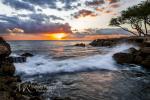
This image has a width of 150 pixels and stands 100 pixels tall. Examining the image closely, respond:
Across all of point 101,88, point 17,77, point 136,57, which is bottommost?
point 101,88

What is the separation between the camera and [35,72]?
69.2 ft

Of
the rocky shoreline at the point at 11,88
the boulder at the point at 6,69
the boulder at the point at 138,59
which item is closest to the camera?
the rocky shoreline at the point at 11,88

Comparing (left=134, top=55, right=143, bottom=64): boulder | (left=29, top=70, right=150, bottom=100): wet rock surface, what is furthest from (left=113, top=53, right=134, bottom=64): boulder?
(left=29, top=70, right=150, bottom=100): wet rock surface

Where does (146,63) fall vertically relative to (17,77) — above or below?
below

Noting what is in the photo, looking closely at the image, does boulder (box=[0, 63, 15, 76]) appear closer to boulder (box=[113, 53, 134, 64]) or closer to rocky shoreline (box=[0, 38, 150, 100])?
rocky shoreline (box=[0, 38, 150, 100])

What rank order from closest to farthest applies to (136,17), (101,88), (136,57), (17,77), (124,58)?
(101,88) → (17,77) → (136,57) → (124,58) → (136,17)

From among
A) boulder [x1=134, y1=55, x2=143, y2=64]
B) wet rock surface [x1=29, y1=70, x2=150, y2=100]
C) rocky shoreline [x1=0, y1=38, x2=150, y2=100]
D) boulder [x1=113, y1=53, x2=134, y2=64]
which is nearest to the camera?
rocky shoreline [x1=0, y1=38, x2=150, y2=100]

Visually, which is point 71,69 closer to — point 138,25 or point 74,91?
point 74,91

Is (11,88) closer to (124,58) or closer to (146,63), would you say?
(146,63)

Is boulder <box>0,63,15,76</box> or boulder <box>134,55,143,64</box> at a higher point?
boulder <box>0,63,15,76</box>

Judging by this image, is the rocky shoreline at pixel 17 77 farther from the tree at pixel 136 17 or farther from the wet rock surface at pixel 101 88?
the tree at pixel 136 17

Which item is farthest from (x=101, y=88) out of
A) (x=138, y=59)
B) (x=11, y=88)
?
(x=138, y=59)

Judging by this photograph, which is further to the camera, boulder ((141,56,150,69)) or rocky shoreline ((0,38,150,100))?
boulder ((141,56,150,69))

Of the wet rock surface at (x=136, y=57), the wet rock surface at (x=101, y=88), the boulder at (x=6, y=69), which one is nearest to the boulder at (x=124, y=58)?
the wet rock surface at (x=136, y=57)
